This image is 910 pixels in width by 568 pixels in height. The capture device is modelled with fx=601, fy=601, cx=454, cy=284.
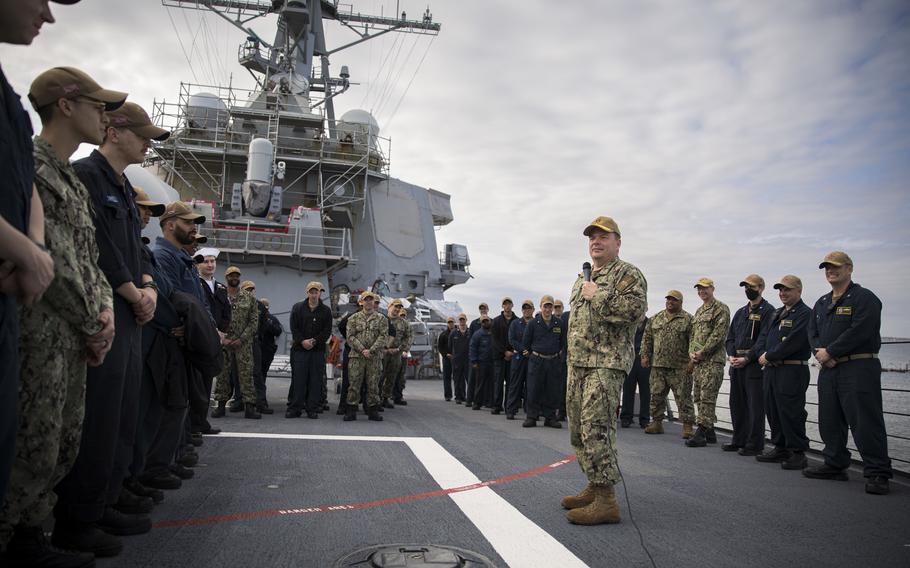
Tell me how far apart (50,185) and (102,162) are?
715 millimetres

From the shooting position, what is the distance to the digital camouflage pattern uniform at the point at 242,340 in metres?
7.67

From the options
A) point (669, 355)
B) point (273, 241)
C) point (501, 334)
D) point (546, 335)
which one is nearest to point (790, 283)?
point (669, 355)

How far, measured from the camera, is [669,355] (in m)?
7.62

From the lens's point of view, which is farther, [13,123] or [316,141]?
[316,141]

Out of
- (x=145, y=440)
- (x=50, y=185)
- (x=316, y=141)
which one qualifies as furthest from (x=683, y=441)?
(x=316, y=141)

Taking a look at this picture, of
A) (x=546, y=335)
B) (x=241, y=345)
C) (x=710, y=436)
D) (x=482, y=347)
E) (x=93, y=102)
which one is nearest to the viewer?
(x=93, y=102)

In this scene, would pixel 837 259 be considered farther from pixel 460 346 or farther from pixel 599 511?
pixel 460 346

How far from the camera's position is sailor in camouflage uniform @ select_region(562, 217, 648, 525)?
11.3 ft

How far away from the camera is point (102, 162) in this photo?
9.00ft

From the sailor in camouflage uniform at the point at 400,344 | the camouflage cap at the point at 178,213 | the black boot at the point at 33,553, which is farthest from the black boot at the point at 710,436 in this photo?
the black boot at the point at 33,553

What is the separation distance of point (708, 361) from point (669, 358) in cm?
71

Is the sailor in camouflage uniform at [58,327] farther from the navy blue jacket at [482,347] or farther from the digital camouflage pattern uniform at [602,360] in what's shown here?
the navy blue jacket at [482,347]

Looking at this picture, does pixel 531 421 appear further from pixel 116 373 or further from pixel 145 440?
pixel 116 373

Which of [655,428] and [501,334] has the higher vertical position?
[501,334]
